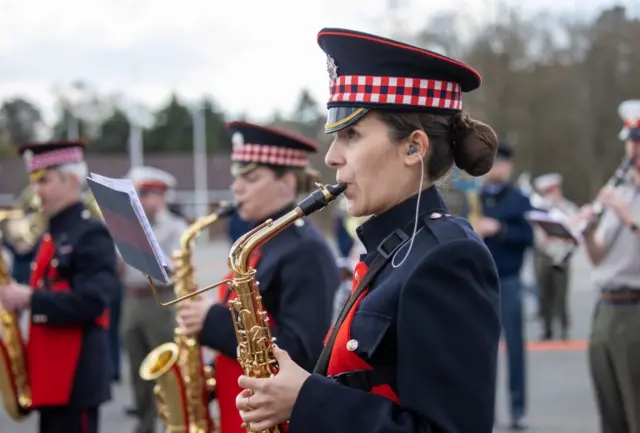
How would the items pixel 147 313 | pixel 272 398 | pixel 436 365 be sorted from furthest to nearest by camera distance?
pixel 147 313 < pixel 272 398 < pixel 436 365

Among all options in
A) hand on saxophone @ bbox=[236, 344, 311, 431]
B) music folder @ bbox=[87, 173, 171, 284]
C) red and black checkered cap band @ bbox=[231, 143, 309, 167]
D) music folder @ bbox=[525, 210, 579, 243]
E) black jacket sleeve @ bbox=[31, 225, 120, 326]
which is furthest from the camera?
music folder @ bbox=[525, 210, 579, 243]

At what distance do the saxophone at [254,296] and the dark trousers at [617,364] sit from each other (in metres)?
3.02

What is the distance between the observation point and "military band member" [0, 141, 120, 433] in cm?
453

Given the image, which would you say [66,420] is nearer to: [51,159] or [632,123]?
[51,159]

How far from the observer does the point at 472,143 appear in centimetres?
228

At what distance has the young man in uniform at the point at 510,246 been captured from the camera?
22.4 feet

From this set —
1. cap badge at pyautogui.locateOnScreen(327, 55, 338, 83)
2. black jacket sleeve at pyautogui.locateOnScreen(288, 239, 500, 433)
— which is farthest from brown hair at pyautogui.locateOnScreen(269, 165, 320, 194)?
black jacket sleeve at pyautogui.locateOnScreen(288, 239, 500, 433)

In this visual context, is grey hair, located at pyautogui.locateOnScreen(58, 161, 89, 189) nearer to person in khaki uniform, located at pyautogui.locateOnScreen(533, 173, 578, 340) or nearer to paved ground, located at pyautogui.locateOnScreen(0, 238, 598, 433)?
paved ground, located at pyautogui.locateOnScreen(0, 238, 598, 433)

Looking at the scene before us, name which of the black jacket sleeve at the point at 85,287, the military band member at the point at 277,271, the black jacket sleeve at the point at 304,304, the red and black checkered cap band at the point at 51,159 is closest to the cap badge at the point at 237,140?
the military band member at the point at 277,271

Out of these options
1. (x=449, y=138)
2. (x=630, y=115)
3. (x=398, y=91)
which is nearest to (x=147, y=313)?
(x=630, y=115)

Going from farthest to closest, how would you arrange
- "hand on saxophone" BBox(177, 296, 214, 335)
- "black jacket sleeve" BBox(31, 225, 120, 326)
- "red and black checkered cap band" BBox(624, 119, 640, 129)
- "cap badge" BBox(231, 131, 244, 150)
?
1. "red and black checkered cap band" BBox(624, 119, 640, 129)
2. "black jacket sleeve" BBox(31, 225, 120, 326)
3. "cap badge" BBox(231, 131, 244, 150)
4. "hand on saxophone" BBox(177, 296, 214, 335)

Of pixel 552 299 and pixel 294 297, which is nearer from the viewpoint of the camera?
pixel 294 297

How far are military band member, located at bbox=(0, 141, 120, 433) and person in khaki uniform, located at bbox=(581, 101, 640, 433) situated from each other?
300 centimetres

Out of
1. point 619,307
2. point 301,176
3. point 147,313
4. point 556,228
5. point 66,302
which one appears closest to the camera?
point 301,176
